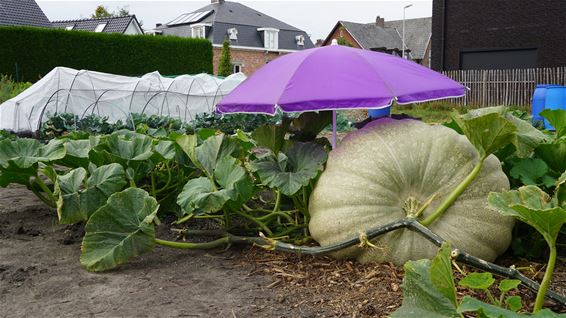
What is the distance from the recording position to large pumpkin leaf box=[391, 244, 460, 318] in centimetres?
167

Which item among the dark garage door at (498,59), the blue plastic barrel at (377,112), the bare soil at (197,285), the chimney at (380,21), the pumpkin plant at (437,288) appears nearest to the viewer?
the pumpkin plant at (437,288)

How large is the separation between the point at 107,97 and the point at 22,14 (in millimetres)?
17414

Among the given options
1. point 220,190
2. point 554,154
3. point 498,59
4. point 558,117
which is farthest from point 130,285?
point 498,59

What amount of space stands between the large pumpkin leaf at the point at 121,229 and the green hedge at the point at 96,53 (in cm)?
1929

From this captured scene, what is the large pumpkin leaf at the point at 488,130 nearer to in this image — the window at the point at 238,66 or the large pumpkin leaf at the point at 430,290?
the large pumpkin leaf at the point at 430,290

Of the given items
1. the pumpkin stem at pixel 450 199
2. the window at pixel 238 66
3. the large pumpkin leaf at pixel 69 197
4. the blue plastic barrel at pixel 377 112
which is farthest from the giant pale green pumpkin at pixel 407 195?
the window at pixel 238 66

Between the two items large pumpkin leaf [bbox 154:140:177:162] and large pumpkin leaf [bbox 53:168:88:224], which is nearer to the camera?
large pumpkin leaf [bbox 53:168:88:224]

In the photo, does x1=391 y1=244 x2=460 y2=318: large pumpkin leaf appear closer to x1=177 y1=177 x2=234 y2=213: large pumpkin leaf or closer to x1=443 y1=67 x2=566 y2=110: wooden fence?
x1=177 y1=177 x2=234 y2=213: large pumpkin leaf

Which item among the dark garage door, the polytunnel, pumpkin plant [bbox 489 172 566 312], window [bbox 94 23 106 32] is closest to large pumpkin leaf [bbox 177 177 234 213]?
pumpkin plant [bbox 489 172 566 312]

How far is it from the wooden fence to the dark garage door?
0.73 metres

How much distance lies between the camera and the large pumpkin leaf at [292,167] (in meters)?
2.84

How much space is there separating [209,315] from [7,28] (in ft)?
70.1

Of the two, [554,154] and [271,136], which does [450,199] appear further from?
[271,136]

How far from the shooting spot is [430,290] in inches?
68.8
